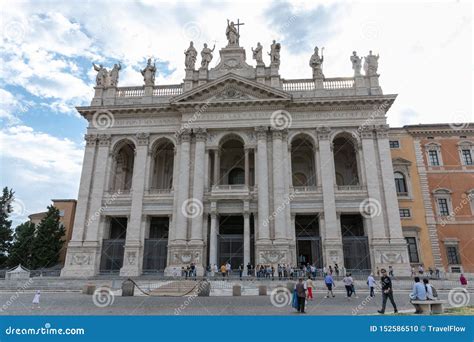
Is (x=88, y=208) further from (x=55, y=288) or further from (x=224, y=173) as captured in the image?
(x=224, y=173)

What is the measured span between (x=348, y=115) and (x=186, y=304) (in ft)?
77.1

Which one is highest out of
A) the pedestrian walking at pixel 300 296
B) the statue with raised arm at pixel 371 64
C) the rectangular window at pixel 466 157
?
the statue with raised arm at pixel 371 64

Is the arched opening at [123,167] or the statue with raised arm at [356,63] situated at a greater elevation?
the statue with raised arm at [356,63]

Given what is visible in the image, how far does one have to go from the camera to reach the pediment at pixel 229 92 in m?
31.4

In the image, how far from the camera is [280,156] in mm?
30531

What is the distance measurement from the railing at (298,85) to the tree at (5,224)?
32.1 metres

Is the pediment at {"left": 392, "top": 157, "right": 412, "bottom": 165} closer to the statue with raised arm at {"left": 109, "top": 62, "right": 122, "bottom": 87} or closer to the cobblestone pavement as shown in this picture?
the cobblestone pavement

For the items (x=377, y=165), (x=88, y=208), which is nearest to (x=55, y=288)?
(x=88, y=208)

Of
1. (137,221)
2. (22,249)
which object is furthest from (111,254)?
(22,249)

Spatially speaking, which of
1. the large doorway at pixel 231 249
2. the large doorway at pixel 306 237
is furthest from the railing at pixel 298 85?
the large doorway at pixel 231 249

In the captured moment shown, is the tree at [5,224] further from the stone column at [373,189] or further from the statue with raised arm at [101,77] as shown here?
the stone column at [373,189]

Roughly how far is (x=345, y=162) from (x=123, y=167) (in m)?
23.1

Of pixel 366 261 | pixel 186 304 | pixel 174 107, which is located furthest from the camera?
pixel 174 107

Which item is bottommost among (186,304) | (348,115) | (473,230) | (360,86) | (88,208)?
(186,304)
